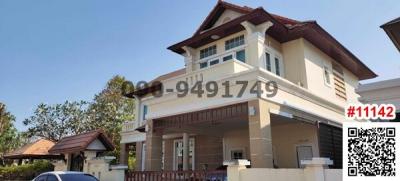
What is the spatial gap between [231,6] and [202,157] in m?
7.95

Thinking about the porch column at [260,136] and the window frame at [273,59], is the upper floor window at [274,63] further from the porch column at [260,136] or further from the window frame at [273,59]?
the porch column at [260,136]

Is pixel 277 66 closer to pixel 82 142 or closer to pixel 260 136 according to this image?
pixel 260 136

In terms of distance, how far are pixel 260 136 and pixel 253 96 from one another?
4.21 ft

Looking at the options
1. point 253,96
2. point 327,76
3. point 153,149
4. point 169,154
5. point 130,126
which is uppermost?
point 327,76

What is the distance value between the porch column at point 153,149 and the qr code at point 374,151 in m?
9.81

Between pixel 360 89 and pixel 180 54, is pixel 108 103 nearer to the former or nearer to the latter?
pixel 180 54

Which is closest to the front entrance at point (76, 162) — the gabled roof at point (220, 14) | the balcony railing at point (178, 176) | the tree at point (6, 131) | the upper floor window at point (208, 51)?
the balcony railing at point (178, 176)

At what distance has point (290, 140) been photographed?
14547mm

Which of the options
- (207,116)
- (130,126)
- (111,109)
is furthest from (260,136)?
(111,109)

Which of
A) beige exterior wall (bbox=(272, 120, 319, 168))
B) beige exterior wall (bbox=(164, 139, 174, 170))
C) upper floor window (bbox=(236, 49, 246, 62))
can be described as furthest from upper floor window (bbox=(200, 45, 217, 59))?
beige exterior wall (bbox=(164, 139, 174, 170))

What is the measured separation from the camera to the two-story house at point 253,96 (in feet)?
35.7

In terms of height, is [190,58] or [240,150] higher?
[190,58]

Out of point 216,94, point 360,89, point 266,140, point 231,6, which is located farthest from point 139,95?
point 360,89

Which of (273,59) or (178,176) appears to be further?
(273,59)
